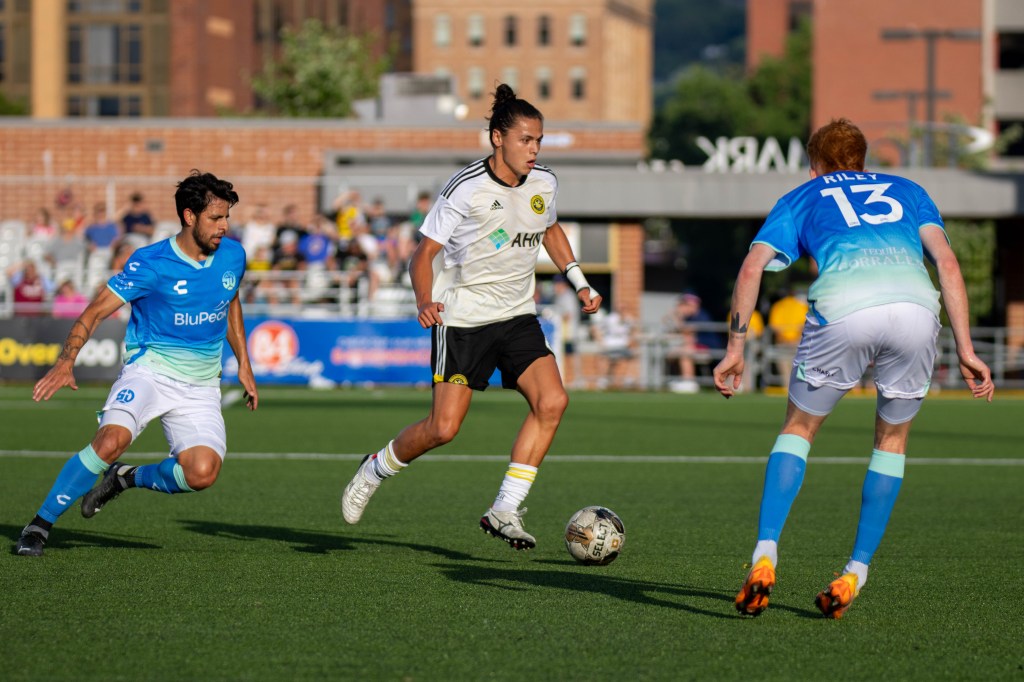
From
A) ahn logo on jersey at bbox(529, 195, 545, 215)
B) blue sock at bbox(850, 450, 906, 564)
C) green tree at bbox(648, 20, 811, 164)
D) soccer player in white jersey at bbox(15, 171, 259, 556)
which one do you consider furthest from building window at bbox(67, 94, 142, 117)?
blue sock at bbox(850, 450, 906, 564)

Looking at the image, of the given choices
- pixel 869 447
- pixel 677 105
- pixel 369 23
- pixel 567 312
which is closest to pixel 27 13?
pixel 369 23

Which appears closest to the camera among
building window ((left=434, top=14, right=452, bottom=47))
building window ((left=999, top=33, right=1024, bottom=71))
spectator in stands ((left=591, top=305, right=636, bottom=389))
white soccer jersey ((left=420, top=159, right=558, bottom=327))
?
white soccer jersey ((left=420, top=159, right=558, bottom=327))

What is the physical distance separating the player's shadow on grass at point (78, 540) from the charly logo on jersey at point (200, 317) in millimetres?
1149

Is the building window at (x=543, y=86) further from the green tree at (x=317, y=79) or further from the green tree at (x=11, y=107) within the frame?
the green tree at (x=317, y=79)

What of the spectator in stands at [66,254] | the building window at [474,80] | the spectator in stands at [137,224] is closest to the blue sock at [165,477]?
the spectator in stands at [137,224]

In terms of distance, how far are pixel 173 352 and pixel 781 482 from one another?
3257 mm

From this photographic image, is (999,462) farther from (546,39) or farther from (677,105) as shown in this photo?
(546,39)

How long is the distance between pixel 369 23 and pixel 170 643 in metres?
116

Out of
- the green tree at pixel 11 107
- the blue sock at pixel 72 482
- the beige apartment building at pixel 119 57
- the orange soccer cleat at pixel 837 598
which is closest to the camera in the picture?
the orange soccer cleat at pixel 837 598

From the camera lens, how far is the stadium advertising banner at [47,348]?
22312mm

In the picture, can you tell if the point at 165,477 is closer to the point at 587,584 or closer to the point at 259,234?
the point at 587,584

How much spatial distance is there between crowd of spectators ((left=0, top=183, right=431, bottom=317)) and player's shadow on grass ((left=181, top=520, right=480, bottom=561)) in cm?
1462

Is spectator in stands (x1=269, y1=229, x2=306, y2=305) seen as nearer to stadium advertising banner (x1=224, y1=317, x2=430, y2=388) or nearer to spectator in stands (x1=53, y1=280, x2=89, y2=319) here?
stadium advertising banner (x1=224, y1=317, x2=430, y2=388)

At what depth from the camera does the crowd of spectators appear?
23.9 meters
